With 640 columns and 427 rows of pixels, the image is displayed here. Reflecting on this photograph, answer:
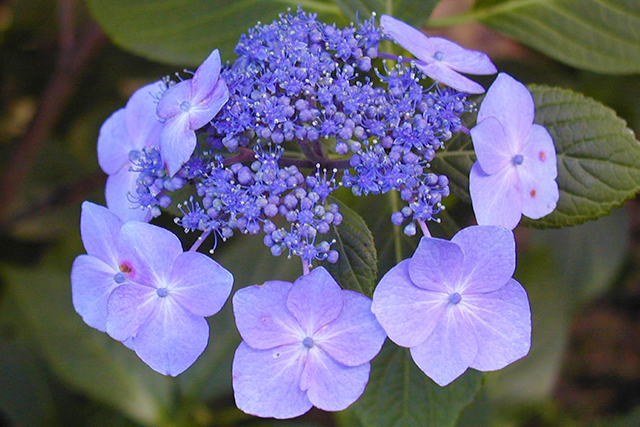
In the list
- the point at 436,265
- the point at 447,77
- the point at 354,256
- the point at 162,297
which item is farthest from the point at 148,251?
the point at 447,77

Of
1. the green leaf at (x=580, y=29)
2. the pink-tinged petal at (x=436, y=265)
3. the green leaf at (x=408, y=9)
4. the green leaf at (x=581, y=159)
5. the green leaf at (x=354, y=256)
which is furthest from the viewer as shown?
the green leaf at (x=580, y=29)

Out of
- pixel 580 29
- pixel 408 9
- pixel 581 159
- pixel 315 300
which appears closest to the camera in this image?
pixel 315 300

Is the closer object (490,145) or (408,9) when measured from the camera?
(490,145)

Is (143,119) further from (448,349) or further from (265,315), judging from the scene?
(448,349)

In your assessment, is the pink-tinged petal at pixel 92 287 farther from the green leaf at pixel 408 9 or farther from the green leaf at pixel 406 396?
the green leaf at pixel 408 9

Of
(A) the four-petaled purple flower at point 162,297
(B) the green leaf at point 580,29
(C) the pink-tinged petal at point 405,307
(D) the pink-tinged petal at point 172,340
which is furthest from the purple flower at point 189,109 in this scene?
(B) the green leaf at point 580,29

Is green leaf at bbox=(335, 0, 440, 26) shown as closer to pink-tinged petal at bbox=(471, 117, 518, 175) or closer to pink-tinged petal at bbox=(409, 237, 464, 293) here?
pink-tinged petal at bbox=(471, 117, 518, 175)
